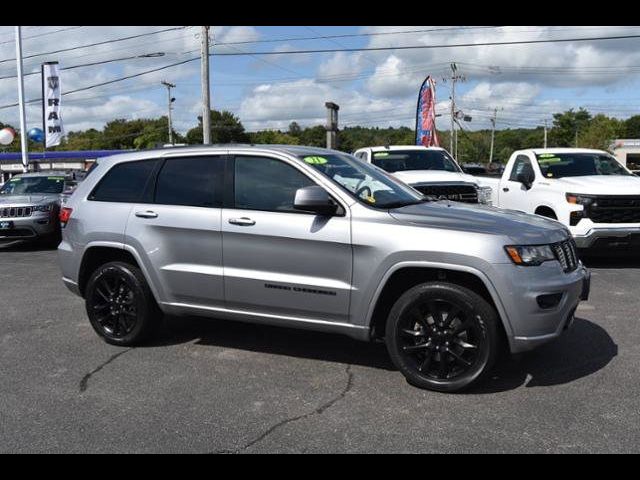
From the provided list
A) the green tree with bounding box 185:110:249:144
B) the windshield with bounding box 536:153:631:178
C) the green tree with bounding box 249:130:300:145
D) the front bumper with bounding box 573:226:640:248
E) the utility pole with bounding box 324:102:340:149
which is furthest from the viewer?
the green tree with bounding box 249:130:300:145

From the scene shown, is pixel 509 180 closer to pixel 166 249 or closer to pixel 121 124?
pixel 166 249

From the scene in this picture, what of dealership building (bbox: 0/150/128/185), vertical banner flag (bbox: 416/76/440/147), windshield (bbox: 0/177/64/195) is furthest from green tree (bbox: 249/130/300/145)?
windshield (bbox: 0/177/64/195)

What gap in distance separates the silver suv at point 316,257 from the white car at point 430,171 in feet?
15.6

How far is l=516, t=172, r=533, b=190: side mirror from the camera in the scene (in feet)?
33.0

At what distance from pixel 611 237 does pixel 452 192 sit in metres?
2.55

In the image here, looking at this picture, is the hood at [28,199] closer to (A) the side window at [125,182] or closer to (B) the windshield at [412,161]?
(B) the windshield at [412,161]

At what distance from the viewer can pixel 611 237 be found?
8.63 metres

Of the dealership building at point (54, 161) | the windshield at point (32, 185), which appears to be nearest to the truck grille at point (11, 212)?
the windshield at point (32, 185)

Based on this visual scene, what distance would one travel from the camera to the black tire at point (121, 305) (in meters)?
5.39

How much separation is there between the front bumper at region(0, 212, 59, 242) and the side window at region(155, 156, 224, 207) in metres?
7.70

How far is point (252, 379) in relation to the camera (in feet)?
15.4

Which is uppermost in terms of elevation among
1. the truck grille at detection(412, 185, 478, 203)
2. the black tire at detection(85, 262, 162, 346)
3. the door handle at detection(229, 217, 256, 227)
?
the truck grille at detection(412, 185, 478, 203)

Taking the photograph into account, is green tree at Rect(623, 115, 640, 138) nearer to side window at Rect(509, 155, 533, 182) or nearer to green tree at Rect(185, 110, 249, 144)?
green tree at Rect(185, 110, 249, 144)
